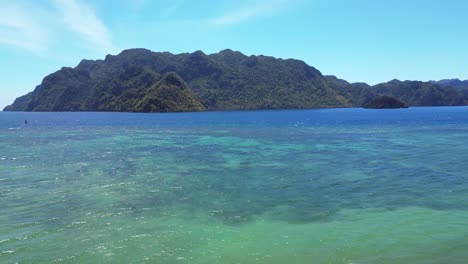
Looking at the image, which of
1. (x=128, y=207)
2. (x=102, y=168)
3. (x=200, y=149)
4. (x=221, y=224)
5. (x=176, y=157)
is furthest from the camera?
(x=200, y=149)

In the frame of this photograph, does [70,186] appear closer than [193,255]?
No

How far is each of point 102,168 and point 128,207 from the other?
19.9 meters

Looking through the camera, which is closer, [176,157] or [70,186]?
[70,186]

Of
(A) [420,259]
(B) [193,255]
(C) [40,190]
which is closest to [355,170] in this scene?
(A) [420,259]

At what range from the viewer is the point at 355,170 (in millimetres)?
40719

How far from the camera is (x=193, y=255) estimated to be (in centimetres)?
1755

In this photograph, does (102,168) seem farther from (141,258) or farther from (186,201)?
(141,258)

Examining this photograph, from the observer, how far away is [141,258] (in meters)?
17.2

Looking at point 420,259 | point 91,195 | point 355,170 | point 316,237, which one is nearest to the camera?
point 420,259

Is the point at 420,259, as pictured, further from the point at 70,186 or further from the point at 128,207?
the point at 70,186

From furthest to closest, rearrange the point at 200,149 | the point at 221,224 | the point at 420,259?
the point at 200,149
the point at 221,224
the point at 420,259

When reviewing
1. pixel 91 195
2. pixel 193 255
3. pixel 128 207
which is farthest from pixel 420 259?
pixel 91 195

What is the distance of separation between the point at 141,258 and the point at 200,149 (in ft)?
158

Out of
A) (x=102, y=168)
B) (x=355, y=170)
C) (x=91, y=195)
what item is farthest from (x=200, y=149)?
(x=91, y=195)
